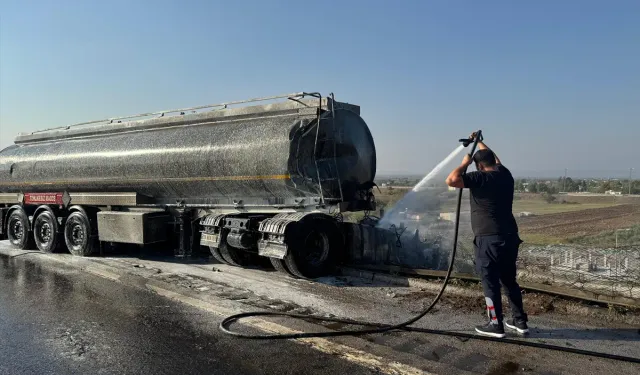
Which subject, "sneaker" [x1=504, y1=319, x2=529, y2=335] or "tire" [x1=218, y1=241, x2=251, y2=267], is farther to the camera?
"tire" [x1=218, y1=241, x2=251, y2=267]

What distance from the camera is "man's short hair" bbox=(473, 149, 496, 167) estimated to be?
5.55 meters

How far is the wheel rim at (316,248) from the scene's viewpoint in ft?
28.9

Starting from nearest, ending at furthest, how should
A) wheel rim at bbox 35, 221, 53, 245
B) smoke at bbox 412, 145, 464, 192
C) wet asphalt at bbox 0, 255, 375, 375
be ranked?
1. wet asphalt at bbox 0, 255, 375, 375
2. smoke at bbox 412, 145, 464, 192
3. wheel rim at bbox 35, 221, 53, 245

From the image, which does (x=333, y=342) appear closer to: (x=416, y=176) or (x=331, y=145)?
(x=331, y=145)

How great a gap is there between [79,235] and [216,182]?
4.89m

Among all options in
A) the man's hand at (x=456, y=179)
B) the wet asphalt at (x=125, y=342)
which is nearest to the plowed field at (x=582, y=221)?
the man's hand at (x=456, y=179)

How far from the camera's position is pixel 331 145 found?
8742mm

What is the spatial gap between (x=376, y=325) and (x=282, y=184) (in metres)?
3.62

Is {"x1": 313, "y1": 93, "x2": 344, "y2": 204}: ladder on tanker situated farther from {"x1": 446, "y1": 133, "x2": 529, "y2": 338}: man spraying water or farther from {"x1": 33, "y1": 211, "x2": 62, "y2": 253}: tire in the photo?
{"x1": 33, "y1": 211, "x2": 62, "y2": 253}: tire

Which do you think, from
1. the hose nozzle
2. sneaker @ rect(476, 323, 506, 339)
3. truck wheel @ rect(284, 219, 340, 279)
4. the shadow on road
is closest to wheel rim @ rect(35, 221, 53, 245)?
truck wheel @ rect(284, 219, 340, 279)

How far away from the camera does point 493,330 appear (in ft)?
17.4

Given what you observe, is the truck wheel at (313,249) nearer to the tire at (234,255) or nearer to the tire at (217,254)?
the tire at (234,255)

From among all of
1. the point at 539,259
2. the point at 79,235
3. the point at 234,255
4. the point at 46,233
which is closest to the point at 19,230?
the point at 46,233

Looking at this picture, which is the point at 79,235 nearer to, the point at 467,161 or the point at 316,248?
the point at 316,248
